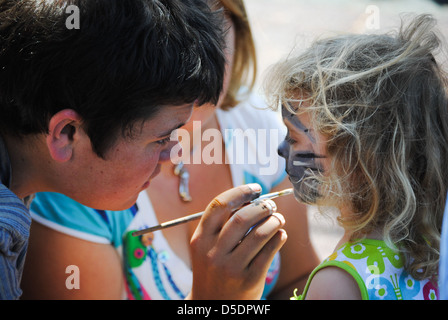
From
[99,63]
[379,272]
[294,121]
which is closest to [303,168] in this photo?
[294,121]

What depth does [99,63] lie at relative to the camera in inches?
37.9

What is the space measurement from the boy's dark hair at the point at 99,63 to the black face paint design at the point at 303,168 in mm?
217

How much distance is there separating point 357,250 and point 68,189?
612 millimetres

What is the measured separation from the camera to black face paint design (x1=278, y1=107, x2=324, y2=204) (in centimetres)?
104

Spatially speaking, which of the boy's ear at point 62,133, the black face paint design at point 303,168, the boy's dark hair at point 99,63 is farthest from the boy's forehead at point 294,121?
the boy's ear at point 62,133

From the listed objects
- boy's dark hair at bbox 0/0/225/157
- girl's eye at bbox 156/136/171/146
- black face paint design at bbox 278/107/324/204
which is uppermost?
boy's dark hair at bbox 0/0/225/157

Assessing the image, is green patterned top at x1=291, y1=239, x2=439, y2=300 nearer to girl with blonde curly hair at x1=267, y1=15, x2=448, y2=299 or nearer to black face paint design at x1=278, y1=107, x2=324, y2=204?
girl with blonde curly hair at x1=267, y1=15, x2=448, y2=299

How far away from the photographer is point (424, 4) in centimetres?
299

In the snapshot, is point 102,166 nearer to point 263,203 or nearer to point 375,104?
point 263,203

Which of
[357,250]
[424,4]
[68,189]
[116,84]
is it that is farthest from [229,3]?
[424,4]

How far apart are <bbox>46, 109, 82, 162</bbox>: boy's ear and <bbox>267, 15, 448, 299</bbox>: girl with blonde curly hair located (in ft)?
1.43

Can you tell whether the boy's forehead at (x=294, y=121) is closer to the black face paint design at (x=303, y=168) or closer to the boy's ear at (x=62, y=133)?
the black face paint design at (x=303, y=168)

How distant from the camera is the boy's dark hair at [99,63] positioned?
0.96 metres

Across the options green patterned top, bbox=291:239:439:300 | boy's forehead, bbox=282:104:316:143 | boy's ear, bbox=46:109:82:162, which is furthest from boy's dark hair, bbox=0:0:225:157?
green patterned top, bbox=291:239:439:300
